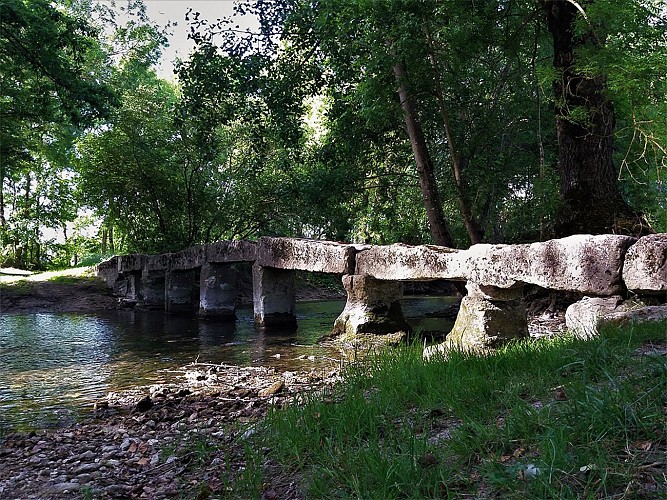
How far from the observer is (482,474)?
2.23 m

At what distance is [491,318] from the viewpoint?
221 inches

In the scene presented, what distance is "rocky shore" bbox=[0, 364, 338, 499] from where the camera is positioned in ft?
9.53

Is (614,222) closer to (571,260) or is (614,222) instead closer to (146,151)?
(571,260)

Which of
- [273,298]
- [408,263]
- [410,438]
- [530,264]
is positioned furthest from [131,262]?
[410,438]

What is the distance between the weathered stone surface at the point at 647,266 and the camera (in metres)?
4.13

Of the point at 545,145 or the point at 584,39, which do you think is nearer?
the point at 584,39

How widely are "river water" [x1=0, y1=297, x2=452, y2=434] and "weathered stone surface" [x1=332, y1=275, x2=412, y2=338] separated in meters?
0.64

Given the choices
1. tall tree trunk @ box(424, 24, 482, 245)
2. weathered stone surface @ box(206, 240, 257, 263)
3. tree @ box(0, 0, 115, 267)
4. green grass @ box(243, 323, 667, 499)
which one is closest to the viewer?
green grass @ box(243, 323, 667, 499)

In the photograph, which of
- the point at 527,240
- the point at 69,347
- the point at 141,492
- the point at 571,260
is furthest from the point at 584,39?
the point at 69,347

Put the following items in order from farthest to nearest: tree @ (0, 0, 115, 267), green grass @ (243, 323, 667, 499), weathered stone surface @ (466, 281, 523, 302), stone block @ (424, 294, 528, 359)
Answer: tree @ (0, 0, 115, 267) → weathered stone surface @ (466, 281, 523, 302) → stone block @ (424, 294, 528, 359) → green grass @ (243, 323, 667, 499)

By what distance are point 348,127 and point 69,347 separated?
6519mm

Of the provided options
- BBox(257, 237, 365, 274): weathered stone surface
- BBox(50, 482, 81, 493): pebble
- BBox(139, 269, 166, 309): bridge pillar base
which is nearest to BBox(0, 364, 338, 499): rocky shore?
BBox(50, 482, 81, 493): pebble

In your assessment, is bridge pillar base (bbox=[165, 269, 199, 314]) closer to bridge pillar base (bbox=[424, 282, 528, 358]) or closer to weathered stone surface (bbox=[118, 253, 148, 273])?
weathered stone surface (bbox=[118, 253, 148, 273])

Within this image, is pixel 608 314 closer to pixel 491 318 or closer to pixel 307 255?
pixel 491 318
